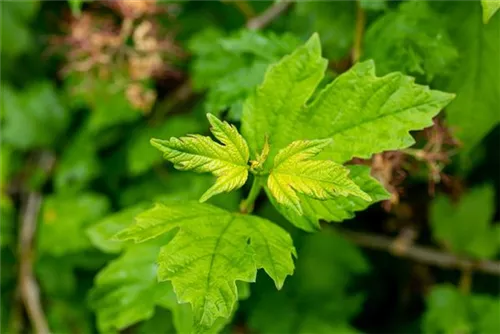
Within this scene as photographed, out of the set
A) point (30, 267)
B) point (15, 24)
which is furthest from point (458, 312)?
point (15, 24)

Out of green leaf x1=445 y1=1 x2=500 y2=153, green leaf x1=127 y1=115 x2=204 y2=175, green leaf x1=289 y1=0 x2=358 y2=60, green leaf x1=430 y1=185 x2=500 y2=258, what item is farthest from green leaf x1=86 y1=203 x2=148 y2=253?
green leaf x1=430 y1=185 x2=500 y2=258

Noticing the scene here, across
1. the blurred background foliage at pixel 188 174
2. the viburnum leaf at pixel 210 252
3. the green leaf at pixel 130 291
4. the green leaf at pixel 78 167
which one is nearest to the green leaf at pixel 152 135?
the blurred background foliage at pixel 188 174

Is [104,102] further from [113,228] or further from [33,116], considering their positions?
[113,228]

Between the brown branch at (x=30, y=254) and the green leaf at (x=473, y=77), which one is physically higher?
the green leaf at (x=473, y=77)

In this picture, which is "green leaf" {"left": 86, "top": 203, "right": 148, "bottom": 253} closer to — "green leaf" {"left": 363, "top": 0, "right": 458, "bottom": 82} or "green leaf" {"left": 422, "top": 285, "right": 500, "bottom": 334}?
→ "green leaf" {"left": 363, "top": 0, "right": 458, "bottom": 82}

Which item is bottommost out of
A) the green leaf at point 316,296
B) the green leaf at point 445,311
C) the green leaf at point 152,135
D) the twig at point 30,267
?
the twig at point 30,267

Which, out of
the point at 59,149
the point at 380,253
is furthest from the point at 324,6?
the point at 59,149

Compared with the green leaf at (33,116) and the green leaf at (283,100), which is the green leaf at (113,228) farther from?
the green leaf at (33,116)
